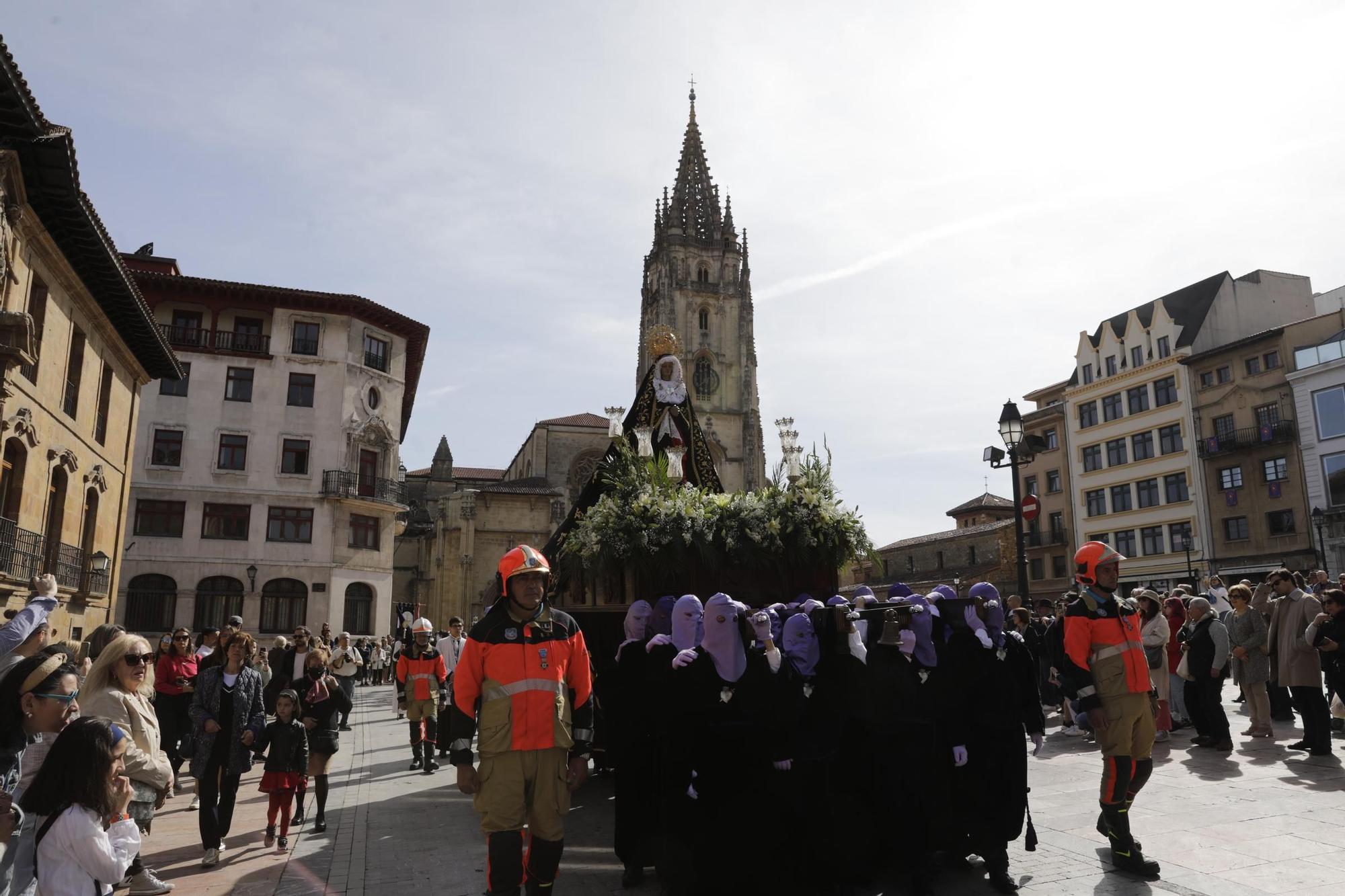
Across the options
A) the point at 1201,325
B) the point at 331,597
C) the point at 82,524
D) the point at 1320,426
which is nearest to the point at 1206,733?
the point at 82,524

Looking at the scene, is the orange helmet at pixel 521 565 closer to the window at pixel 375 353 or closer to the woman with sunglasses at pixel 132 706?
the woman with sunglasses at pixel 132 706

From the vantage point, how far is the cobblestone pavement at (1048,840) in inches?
248

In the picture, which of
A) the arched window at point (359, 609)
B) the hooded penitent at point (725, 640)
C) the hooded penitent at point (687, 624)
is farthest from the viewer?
the arched window at point (359, 609)

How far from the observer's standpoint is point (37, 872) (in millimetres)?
3748

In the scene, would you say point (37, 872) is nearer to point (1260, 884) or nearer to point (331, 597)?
point (1260, 884)

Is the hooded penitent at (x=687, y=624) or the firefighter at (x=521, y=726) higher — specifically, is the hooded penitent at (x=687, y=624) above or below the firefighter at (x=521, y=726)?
above

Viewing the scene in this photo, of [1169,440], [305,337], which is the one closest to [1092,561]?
[305,337]

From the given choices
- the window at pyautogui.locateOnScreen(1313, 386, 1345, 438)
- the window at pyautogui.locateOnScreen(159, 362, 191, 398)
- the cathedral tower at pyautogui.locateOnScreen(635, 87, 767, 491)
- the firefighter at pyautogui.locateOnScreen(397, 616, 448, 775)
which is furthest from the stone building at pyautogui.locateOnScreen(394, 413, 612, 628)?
the firefighter at pyautogui.locateOnScreen(397, 616, 448, 775)

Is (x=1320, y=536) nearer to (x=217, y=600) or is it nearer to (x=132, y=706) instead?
(x=132, y=706)

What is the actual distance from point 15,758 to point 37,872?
186 centimetres

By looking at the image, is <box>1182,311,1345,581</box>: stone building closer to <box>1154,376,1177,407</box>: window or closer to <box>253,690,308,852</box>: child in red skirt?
<box>1154,376,1177,407</box>: window

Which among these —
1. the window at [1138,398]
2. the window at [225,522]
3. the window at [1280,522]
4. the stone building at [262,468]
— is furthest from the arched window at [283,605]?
the window at [1138,398]

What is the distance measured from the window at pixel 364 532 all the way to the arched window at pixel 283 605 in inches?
105

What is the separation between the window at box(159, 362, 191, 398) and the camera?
35094 mm
